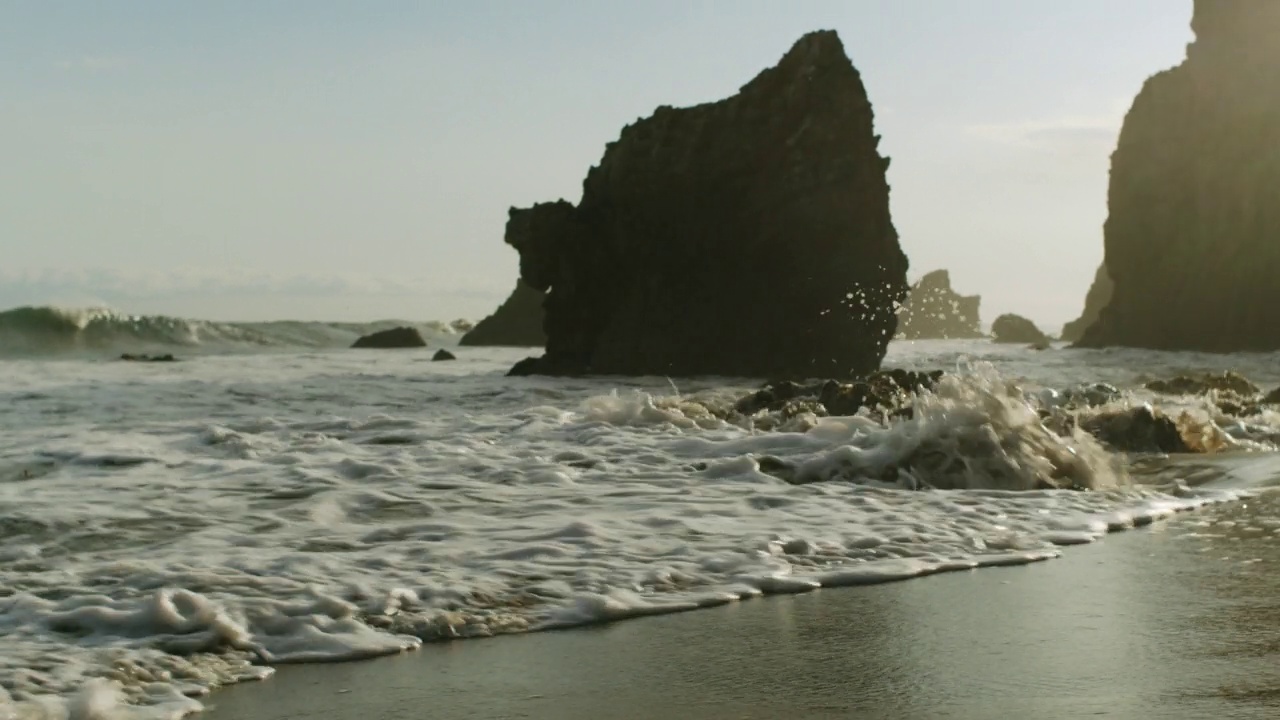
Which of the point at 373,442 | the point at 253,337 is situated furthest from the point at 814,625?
the point at 253,337

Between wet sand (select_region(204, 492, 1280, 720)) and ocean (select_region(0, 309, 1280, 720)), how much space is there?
28cm

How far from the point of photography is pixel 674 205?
963 inches

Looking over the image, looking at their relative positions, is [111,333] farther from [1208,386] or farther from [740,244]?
[1208,386]

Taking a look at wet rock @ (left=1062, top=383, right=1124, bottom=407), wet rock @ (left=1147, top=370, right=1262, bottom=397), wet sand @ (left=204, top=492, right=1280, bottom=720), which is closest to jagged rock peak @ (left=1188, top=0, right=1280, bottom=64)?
wet rock @ (left=1147, top=370, right=1262, bottom=397)

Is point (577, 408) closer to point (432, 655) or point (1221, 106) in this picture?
point (432, 655)

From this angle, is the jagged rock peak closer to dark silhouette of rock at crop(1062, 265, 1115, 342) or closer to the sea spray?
dark silhouette of rock at crop(1062, 265, 1115, 342)

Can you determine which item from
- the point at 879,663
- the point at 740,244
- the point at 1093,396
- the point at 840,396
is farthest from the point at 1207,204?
the point at 879,663

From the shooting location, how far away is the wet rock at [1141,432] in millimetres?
10578

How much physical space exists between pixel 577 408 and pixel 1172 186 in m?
48.2

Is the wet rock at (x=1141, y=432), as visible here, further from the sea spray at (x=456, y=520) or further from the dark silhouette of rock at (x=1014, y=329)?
the dark silhouette of rock at (x=1014, y=329)

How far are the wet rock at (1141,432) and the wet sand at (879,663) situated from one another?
16.9 feet

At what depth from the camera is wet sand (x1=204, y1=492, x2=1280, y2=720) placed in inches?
148

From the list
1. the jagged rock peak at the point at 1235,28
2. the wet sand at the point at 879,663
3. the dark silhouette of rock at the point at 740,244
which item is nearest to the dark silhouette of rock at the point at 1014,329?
the jagged rock peak at the point at 1235,28

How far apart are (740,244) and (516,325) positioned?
22858 mm
